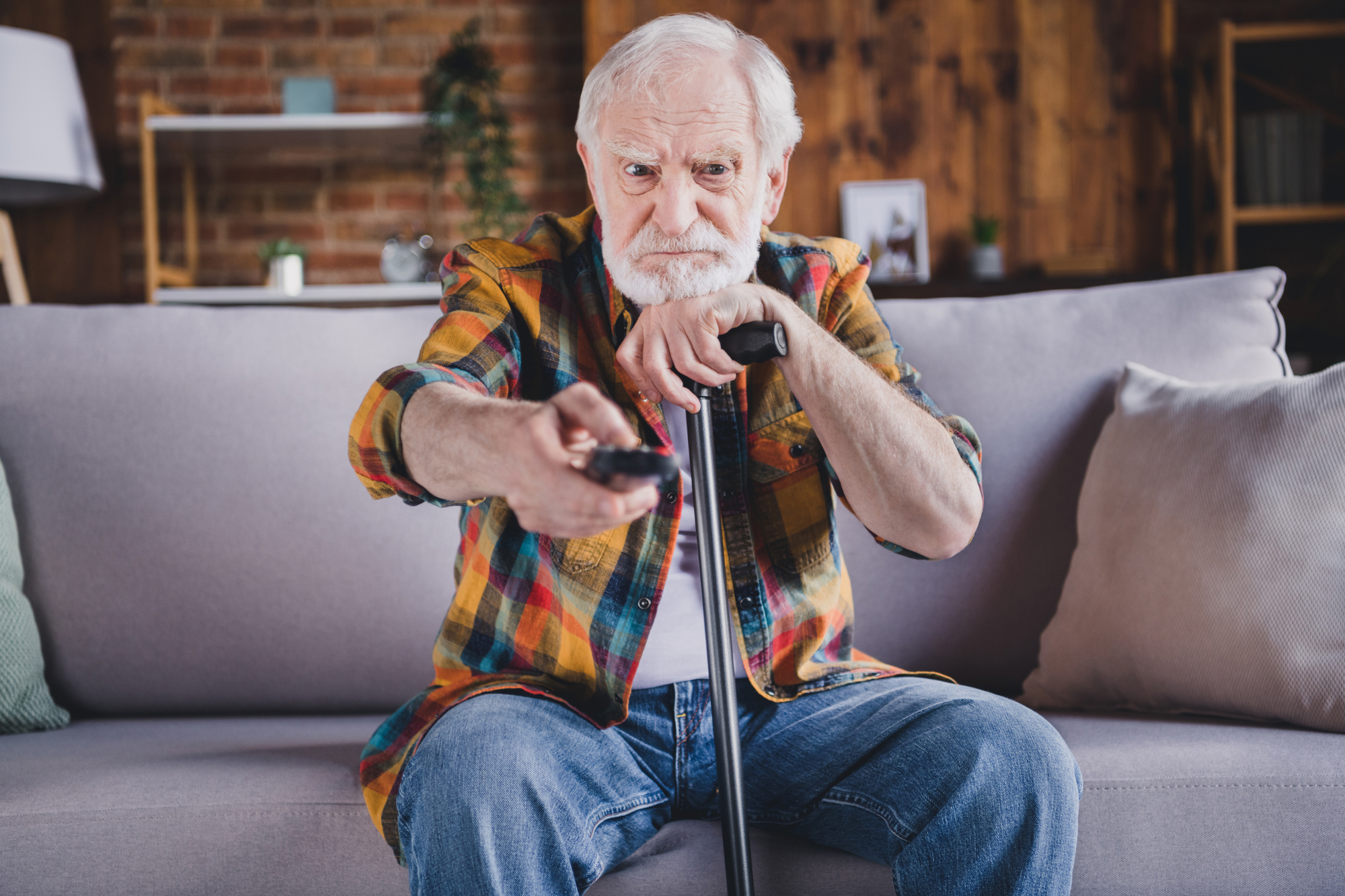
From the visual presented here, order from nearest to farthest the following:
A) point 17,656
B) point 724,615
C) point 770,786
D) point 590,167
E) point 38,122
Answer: point 724,615 → point 770,786 → point 590,167 → point 17,656 → point 38,122

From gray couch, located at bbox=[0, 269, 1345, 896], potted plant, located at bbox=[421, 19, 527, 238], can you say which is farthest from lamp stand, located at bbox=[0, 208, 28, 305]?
gray couch, located at bbox=[0, 269, 1345, 896]

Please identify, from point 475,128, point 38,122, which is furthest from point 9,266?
point 475,128

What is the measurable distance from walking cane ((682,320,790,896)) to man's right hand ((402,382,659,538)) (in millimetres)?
216

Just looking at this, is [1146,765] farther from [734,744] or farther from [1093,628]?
[734,744]

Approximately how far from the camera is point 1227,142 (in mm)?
3053

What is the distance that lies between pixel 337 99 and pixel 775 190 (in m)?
2.76

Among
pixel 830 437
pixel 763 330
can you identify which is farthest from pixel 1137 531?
pixel 763 330

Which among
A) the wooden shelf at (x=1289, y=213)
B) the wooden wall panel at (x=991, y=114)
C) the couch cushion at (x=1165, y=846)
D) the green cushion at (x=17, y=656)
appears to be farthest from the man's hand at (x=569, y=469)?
the wooden shelf at (x=1289, y=213)

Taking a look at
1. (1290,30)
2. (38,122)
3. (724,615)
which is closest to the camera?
(724,615)

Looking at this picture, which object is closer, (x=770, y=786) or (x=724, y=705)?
(x=724, y=705)

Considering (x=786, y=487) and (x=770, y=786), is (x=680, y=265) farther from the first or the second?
(x=770, y=786)

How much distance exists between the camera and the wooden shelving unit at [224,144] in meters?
3.15

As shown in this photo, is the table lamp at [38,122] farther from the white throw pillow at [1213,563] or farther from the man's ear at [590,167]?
the white throw pillow at [1213,563]

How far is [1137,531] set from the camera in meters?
1.22
